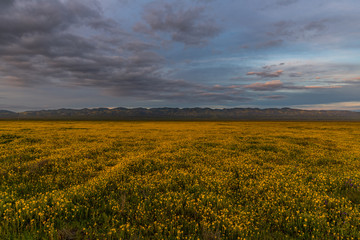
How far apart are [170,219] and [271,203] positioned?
12.4 ft

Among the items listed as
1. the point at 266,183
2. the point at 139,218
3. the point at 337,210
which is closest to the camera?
the point at 139,218

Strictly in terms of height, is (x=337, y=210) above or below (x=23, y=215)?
below

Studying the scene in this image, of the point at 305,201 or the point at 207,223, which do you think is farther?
the point at 305,201

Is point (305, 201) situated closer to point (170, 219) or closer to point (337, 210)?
point (337, 210)

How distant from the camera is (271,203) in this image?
6.30m

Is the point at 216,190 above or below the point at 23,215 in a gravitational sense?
below

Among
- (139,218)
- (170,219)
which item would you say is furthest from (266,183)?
(139,218)

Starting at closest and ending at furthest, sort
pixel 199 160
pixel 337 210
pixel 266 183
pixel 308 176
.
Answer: pixel 337 210 < pixel 266 183 < pixel 308 176 < pixel 199 160

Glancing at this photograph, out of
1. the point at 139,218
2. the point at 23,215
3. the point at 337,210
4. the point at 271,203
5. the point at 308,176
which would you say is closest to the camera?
the point at 23,215

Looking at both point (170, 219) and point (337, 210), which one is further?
point (337, 210)

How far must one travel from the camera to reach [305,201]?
641 cm

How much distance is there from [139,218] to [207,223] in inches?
82.2

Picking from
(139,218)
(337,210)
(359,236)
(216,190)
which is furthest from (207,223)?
(337,210)

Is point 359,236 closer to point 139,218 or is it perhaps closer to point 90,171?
point 139,218
